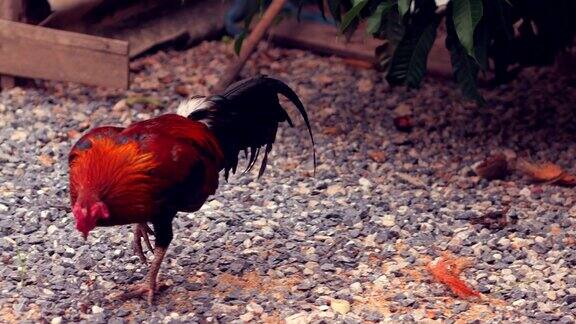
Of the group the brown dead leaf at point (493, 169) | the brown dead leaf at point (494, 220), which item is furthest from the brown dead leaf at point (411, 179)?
the brown dead leaf at point (494, 220)

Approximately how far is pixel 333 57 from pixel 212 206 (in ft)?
8.32

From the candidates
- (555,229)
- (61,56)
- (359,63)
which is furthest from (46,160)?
(555,229)

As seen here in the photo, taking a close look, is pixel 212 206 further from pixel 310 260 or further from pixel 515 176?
pixel 515 176

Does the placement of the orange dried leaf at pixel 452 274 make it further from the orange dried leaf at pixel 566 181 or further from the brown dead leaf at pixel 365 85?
the brown dead leaf at pixel 365 85

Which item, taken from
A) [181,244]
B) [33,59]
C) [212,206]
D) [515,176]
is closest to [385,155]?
[515,176]

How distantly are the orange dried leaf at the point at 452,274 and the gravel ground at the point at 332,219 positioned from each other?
0.04 m

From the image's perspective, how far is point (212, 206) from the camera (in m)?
5.30

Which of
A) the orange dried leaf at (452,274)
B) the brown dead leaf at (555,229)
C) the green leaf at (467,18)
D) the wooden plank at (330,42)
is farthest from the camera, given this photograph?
the wooden plank at (330,42)

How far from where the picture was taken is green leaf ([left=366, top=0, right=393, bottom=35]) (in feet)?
16.5

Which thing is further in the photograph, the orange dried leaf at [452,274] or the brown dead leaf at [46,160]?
the brown dead leaf at [46,160]

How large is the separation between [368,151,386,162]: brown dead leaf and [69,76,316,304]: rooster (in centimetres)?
140

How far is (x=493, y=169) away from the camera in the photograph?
5758 mm

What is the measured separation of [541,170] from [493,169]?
27 cm

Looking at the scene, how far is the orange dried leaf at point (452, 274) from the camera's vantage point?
14.9 feet
